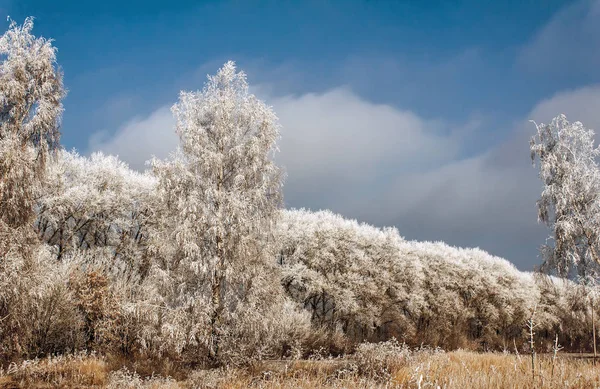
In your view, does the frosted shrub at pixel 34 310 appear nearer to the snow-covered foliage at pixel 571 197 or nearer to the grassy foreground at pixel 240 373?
the grassy foreground at pixel 240 373

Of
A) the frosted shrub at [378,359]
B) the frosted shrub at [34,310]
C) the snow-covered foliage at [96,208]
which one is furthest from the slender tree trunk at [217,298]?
the snow-covered foliage at [96,208]

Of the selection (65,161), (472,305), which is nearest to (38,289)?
(65,161)

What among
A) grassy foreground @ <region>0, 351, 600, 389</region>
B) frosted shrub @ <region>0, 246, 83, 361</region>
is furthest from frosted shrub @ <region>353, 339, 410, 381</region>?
frosted shrub @ <region>0, 246, 83, 361</region>

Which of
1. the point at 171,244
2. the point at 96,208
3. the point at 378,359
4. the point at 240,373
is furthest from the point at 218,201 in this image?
the point at 96,208

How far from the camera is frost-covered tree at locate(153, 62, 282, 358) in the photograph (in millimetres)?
17969

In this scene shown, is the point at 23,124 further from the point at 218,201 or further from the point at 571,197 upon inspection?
the point at 571,197

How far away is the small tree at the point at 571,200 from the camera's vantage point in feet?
74.5

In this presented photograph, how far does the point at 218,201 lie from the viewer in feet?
62.4

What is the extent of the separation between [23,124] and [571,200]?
2550cm

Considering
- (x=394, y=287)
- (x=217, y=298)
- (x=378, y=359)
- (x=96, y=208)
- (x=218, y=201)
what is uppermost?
(x=96, y=208)

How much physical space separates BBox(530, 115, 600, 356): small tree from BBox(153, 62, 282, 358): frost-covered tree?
14.8 meters

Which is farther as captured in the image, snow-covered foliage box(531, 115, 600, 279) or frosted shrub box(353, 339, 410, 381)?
snow-covered foliage box(531, 115, 600, 279)

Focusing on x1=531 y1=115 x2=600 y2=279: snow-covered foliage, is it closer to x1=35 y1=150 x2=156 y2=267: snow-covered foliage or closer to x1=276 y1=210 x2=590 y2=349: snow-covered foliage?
x1=276 y1=210 x2=590 y2=349: snow-covered foliage

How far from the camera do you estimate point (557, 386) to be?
7215mm
